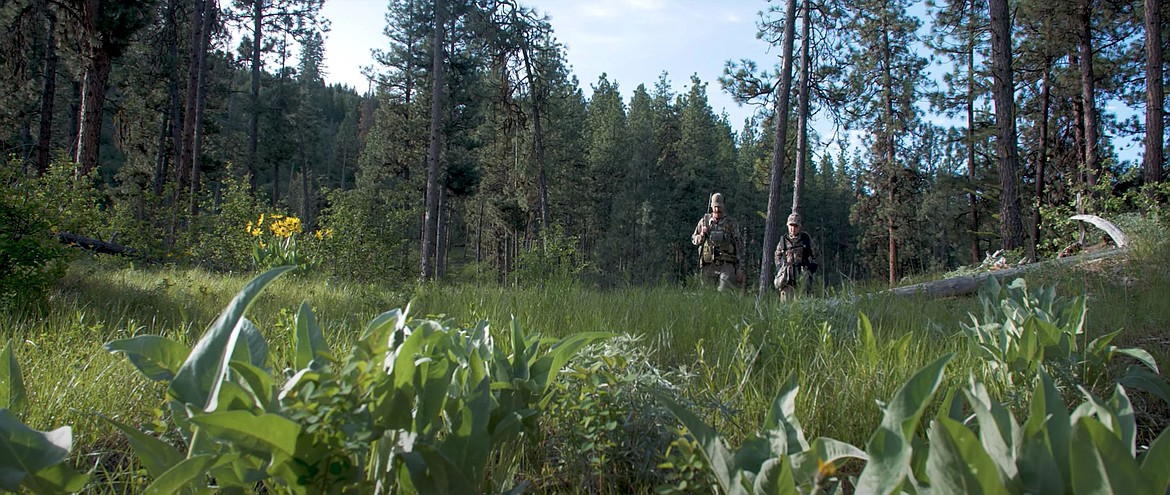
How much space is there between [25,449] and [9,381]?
1.69ft

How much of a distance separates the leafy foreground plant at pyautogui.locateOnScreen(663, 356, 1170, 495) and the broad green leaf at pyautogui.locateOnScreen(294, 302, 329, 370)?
0.92 meters

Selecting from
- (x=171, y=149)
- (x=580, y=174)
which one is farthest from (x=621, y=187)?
(x=171, y=149)

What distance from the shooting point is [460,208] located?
164ft

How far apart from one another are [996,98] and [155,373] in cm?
1465

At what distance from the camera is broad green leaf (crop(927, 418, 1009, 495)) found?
1.04 meters

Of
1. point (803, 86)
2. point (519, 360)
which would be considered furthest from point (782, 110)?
point (519, 360)

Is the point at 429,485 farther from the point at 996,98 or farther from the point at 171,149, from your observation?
the point at 171,149

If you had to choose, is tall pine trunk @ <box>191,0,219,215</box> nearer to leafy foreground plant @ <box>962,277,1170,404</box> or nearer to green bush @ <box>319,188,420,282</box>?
green bush @ <box>319,188,420,282</box>

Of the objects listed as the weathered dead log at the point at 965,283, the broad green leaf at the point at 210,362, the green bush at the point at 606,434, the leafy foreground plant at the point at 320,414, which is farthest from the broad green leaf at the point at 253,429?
the weathered dead log at the point at 965,283

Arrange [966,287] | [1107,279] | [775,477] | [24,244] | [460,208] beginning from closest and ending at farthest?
[775,477] < [24,244] < [1107,279] < [966,287] < [460,208]

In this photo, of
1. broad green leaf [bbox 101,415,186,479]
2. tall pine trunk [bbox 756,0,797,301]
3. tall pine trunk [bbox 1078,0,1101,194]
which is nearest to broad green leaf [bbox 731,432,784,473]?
broad green leaf [bbox 101,415,186,479]

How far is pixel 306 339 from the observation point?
5.02 ft

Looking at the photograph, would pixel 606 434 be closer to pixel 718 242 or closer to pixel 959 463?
pixel 959 463

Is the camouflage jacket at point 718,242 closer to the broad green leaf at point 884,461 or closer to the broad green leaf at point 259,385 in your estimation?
the broad green leaf at point 884,461
